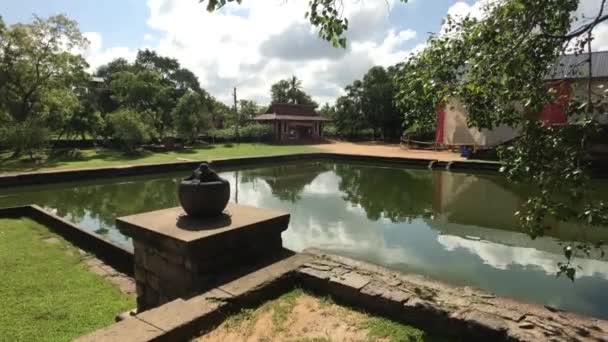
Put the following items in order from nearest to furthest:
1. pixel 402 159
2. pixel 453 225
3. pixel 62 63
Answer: pixel 453 225, pixel 402 159, pixel 62 63

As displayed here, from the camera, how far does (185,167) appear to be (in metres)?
14.3

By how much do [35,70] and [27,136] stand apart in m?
4.78

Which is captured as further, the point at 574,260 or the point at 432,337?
the point at 574,260

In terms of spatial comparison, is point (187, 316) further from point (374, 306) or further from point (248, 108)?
point (248, 108)

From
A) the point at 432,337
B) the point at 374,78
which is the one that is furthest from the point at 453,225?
the point at 374,78

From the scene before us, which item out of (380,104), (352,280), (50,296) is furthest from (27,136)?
(380,104)

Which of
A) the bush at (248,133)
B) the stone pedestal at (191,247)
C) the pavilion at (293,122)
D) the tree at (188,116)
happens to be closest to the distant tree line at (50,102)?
the tree at (188,116)

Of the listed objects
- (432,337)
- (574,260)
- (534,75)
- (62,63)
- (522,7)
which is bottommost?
(574,260)

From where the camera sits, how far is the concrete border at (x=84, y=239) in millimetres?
4523

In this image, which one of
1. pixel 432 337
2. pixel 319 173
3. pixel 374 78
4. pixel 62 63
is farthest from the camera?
pixel 374 78

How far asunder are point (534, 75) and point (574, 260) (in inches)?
144

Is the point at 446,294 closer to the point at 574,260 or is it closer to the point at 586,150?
the point at 586,150

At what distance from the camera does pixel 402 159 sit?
16.7 metres

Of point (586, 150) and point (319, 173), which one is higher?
point (586, 150)
